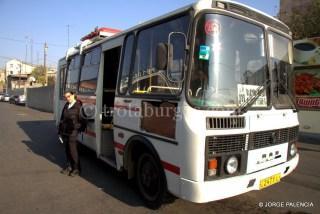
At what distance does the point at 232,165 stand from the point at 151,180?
4.70 feet

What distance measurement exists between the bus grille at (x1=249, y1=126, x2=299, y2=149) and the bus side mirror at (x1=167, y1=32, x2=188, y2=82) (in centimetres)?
125

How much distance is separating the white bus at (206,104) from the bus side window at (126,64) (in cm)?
2

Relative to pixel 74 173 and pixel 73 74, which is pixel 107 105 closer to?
pixel 74 173

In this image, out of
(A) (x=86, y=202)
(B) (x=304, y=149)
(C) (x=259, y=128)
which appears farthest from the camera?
(B) (x=304, y=149)

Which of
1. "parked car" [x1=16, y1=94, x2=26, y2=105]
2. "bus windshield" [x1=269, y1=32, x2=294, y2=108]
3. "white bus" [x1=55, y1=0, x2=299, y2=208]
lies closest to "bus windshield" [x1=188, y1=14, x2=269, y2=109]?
"white bus" [x1=55, y1=0, x2=299, y2=208]

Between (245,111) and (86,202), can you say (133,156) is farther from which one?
(245,111)

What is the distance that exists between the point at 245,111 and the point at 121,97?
7.52 ft

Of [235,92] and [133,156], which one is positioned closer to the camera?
[235,92]

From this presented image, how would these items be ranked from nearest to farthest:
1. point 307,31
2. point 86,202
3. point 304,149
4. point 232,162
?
point 232,162, point 86,202, point 304,149, point 307,31

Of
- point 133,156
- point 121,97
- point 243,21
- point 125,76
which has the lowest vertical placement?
point 133,156

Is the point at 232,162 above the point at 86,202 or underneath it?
above

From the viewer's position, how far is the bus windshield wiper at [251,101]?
420 centimetres

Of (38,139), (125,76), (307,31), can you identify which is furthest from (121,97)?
(307,31)

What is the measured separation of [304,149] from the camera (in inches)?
437
